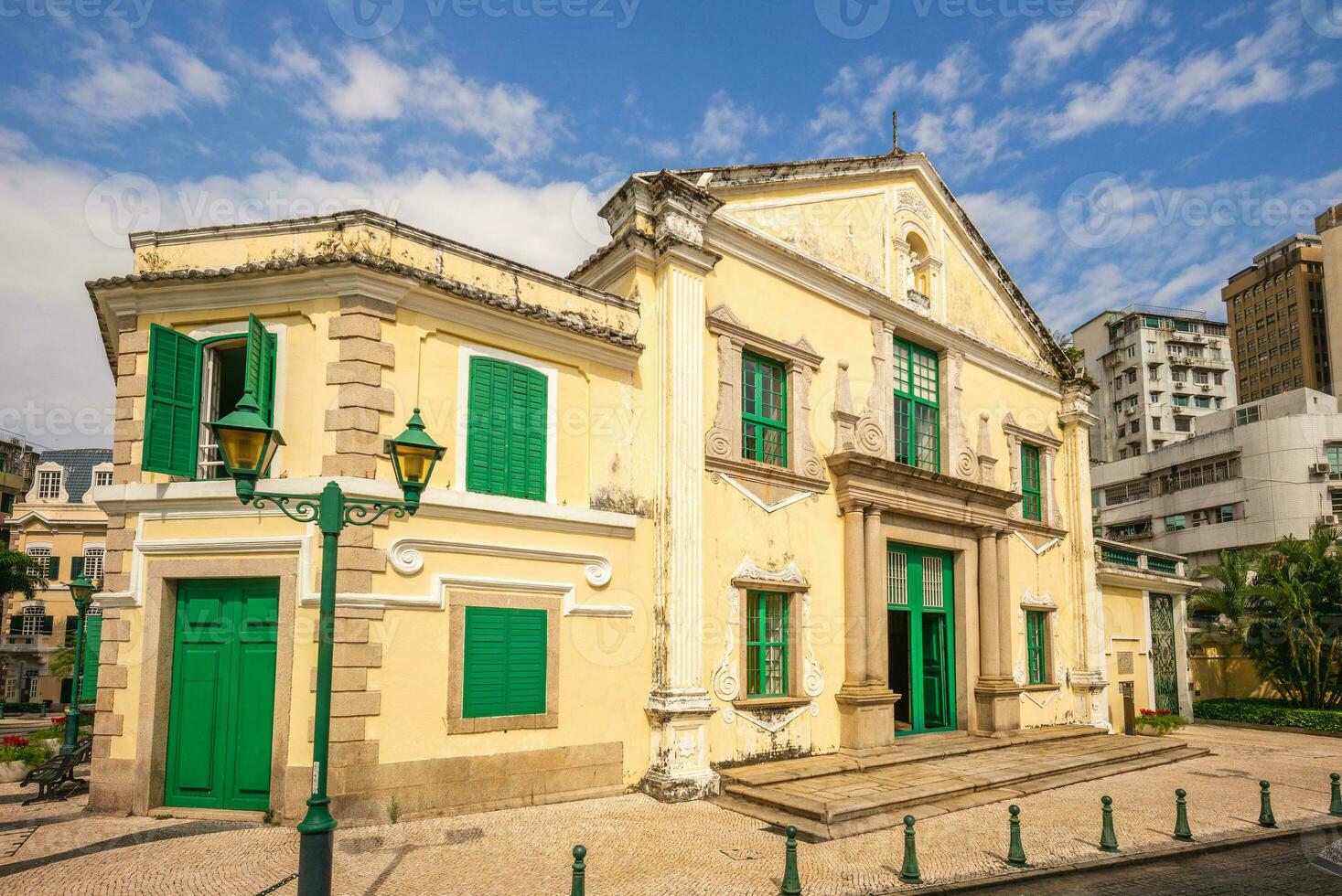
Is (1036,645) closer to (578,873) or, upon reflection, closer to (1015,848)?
(1015,848)

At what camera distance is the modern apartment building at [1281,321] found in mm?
61375

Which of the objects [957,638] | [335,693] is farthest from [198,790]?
[957,638]

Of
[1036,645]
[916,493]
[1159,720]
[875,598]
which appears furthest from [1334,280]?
[875,598]

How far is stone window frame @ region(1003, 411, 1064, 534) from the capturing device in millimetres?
18531

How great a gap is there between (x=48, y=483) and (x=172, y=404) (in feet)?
166

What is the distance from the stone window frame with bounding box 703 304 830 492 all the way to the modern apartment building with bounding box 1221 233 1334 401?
60.0 meters

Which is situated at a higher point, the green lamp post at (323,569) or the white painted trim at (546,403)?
the white painted trim at (546,403)

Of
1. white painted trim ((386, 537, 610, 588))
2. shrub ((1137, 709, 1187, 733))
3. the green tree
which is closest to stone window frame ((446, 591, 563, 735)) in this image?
white painted trim ((386, 537, 610, 588))

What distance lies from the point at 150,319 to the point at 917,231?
13.0 metres

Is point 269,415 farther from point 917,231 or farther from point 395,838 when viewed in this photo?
point 917,231

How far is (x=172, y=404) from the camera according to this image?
10141 mm

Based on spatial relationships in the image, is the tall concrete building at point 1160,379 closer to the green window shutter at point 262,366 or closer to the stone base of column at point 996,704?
the stone base of column at point 996,704

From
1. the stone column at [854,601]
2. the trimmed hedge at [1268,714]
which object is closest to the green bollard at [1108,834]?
the stone column at [854,601]

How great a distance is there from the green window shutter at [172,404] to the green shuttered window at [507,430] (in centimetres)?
311
